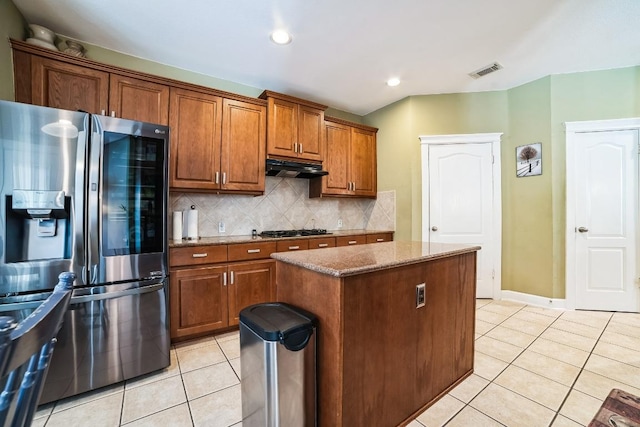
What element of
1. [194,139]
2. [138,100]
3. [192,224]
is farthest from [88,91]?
[192,224]

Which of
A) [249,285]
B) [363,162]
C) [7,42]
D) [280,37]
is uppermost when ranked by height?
[280,37]

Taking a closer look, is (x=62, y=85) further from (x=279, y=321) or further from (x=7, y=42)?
(x=279, y=321)

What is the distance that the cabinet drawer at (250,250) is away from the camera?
8.73 ft

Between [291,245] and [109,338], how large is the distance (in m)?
1.71

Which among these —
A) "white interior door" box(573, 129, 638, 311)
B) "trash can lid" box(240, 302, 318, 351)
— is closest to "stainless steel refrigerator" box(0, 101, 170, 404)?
"trash can lid" box(240, 302, 318, 351)

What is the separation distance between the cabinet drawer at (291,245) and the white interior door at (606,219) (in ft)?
10.6

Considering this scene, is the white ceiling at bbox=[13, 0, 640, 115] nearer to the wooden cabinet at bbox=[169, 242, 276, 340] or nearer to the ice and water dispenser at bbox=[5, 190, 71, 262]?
the ice and water dispenser at bbox=[5, 190, 71, 262]

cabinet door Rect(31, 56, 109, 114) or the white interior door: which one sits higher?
cabinet door Rect(31, 56, 109, 114)

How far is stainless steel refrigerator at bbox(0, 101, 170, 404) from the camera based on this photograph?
1.56m

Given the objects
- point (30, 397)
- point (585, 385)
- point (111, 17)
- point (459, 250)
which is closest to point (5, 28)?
point (111, 17)


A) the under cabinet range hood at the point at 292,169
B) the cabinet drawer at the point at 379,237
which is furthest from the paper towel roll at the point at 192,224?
the cabinet drawer at the point at 379,237

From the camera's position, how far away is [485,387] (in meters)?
1.84

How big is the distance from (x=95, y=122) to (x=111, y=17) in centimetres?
105

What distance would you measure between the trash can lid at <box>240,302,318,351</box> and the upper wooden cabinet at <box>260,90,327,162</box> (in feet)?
7.04
